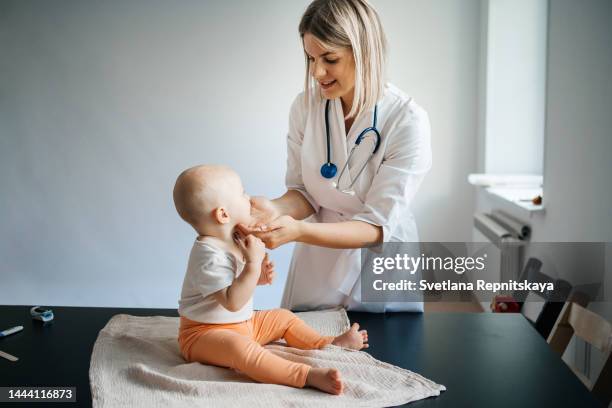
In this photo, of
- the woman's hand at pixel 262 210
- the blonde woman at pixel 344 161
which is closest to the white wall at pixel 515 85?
the blonde woman at pixel 344 161

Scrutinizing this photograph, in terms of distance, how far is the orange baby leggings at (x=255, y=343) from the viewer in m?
1.35

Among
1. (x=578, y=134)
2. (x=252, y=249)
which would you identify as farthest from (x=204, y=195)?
(x=578, y=134)

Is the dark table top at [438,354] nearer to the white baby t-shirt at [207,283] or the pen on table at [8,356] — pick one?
the pen on table at [8,356]

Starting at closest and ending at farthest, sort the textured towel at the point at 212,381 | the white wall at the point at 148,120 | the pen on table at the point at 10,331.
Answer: the textured towel at the point at 212,381 → the pen on table at the point at 10,331 → the white wall at the point at 148,120

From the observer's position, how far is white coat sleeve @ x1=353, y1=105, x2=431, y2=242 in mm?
1801

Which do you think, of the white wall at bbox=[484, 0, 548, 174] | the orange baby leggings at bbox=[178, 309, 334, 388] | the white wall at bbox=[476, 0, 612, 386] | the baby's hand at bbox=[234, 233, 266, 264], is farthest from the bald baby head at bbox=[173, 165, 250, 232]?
the white wall at bbox=[484, 0, 548, 174]

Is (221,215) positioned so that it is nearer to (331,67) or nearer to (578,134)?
(331,67)

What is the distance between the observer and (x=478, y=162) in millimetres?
4254

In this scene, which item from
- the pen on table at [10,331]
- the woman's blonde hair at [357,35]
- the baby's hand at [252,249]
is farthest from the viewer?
the woman's blonde hair at [357,35]

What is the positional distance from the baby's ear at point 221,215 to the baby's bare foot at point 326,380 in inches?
16.4

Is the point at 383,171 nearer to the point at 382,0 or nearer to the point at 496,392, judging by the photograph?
the point at 496,392

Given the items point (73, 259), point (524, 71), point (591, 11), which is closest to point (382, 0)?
point (524, 71)

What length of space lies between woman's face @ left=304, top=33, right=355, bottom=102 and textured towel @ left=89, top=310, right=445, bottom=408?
0.78 meters

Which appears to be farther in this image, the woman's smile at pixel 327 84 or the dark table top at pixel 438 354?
the woman's smile at pixel 327 84
